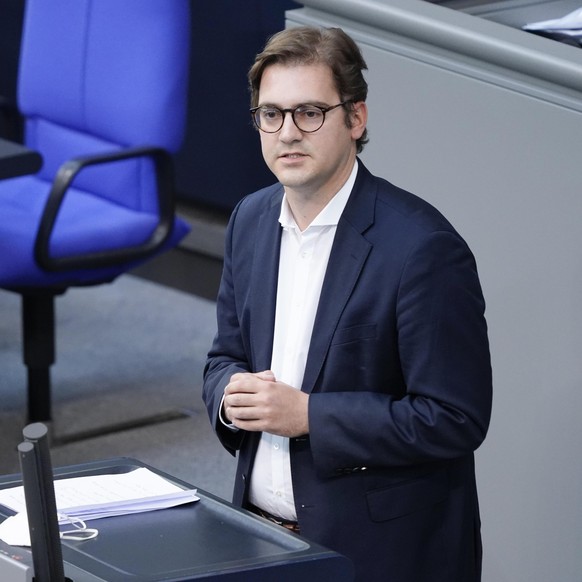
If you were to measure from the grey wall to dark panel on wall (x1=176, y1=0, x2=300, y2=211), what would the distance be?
219 centimetres

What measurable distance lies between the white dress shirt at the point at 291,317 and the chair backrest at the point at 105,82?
6.23ft

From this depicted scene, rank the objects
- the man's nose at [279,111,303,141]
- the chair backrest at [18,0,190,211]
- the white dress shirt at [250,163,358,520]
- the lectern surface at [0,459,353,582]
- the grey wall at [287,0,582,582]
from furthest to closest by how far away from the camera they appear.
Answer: the chair backrest at [18,0,190,211] → the grey wall at [287,0,582,582] → the white dress shirt at [250,163,358,520] → the man's nose at [279,111,303,141] → the lectern surface at [0,459,353,582]

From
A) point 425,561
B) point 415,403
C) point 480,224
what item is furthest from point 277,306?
point 480,224

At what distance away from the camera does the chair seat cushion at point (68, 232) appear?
3.61m

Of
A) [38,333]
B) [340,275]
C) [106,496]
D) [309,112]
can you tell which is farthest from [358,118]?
[38,333]

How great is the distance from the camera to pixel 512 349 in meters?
2.37

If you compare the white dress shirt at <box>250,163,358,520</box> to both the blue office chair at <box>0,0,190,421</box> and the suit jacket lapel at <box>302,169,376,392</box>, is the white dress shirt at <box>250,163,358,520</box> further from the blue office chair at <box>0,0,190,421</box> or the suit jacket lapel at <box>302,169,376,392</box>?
the blue office chair at <box>0,0,190,421</box>

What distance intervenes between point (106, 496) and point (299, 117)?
54 cm

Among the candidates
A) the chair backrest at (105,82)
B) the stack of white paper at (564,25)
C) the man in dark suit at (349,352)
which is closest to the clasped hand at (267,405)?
the man in dark suit at (349,352)

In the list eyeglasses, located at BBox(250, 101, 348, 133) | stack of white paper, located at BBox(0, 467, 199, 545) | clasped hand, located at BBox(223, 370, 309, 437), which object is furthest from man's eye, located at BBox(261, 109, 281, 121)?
stack of white paper, located at BBox(0, 467, 199, 545)

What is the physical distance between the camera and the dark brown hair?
5.85 ft

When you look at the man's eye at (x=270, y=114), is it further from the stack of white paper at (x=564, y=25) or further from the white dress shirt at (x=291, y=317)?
the stack of white paper at (x=564, y=25)

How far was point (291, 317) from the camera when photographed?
1.90 metres

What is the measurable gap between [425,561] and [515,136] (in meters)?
0.74
